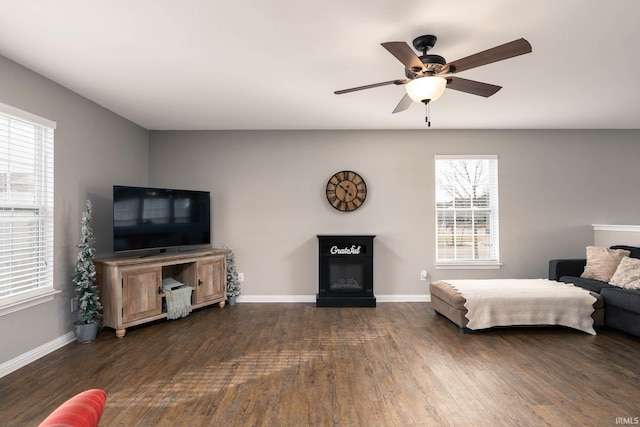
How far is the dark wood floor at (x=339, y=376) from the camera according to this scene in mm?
2246

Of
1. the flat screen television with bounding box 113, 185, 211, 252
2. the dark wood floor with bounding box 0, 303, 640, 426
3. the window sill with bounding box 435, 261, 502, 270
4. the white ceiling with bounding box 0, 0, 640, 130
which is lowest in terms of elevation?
the dark wood floor with bounding box 0, 303, 640, 426

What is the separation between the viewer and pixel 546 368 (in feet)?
9.58

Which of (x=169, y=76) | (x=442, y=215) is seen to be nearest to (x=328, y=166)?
(x=442, y=215)

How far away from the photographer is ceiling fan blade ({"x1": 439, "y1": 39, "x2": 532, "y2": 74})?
198cm

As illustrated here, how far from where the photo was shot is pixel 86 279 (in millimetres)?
3496

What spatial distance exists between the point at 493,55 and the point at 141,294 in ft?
13.2

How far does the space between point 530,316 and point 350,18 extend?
139 inches

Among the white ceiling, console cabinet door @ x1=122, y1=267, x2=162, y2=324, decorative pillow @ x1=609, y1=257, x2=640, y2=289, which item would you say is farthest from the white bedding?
console cabinet door @ x1=122, y1=267, x2=162, y2=324

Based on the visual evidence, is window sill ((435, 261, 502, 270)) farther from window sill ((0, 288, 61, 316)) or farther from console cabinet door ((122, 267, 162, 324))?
window sill ((0, 288, 61, 316))

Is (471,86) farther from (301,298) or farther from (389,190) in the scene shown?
(301,298)

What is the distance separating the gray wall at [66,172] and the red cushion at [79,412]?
9.00ft

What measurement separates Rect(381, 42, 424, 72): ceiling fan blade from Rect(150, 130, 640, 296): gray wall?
2963mm

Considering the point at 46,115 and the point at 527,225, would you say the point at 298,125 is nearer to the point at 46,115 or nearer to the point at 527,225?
the point at 46,115

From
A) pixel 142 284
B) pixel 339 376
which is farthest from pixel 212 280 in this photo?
pixel 339 376
